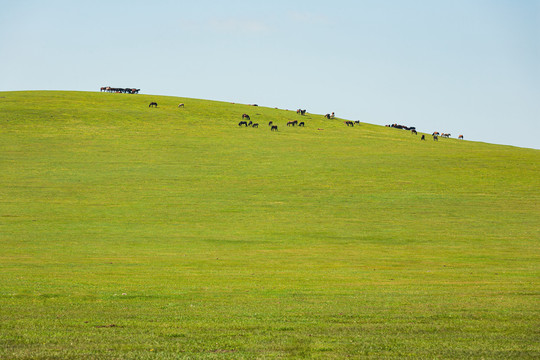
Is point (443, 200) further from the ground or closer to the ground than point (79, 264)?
further from the ground

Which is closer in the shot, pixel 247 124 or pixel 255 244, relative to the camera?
pixel 255 244

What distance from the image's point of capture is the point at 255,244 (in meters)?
27.3

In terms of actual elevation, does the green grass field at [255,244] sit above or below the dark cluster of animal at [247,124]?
below

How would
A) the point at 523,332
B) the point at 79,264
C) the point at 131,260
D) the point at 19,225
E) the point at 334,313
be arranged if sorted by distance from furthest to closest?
1. the point at 19,225
2. the point at 131,260
3. the point at 79,264
4. the point at 334,313
5. the point at 523,332

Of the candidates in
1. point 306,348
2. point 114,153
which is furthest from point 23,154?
point 306,348

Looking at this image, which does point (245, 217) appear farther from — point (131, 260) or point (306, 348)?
point (306, 348)

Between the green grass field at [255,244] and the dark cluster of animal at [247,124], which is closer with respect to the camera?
the green grass field at [255,244]

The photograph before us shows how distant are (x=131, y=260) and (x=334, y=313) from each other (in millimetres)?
11885

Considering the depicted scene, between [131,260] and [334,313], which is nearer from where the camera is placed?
[334,313]

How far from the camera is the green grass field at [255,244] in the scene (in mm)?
10516

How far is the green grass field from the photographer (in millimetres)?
10516

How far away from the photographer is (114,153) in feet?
182

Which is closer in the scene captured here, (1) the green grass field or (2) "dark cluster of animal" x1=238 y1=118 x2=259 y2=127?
(1) the green grass field

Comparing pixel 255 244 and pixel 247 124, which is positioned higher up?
pixel 247 124
